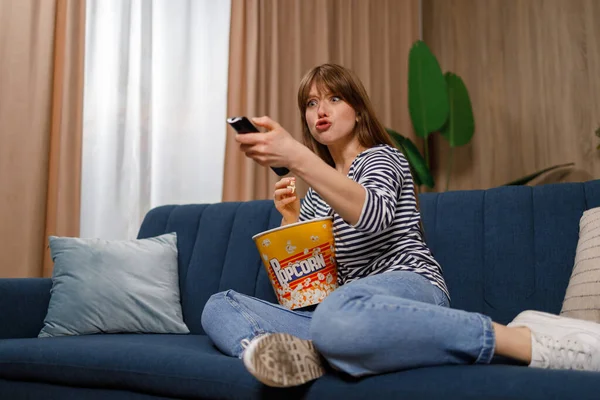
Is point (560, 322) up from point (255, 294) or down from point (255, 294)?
up

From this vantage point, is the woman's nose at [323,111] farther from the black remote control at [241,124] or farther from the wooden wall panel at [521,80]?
the wooden wall panel at [521,80]

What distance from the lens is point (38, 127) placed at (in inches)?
105

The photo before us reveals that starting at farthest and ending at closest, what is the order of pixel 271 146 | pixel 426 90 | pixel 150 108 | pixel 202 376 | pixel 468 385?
1. pixel 426 90
2. pixel 150 108
3. pixel 202 376
4. pixel 271 146
5. pixel 468 385

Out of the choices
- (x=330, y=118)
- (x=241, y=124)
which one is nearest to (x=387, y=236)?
(x=330, y=118)

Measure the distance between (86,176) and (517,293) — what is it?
1.90 m

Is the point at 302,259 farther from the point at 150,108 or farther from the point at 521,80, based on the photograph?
the point at 521,80

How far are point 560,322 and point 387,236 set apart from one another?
0.45 meters

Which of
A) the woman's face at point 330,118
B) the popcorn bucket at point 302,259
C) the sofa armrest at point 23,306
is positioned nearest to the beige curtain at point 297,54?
the sofa armrest at point 23,306

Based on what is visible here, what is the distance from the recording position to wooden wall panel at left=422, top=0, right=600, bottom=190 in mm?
3240

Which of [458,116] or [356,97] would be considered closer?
[356,97]

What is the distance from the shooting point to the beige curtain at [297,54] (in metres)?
3.25

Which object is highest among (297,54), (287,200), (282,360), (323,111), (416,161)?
(297,54)

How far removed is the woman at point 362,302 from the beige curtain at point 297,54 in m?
1.50

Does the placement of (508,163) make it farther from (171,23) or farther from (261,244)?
(261,244)
